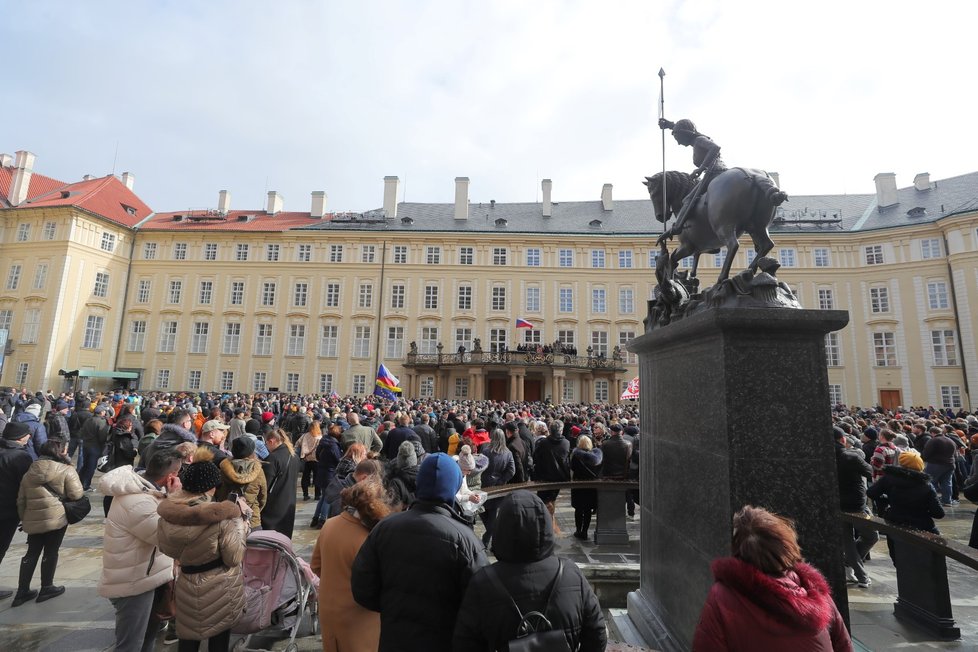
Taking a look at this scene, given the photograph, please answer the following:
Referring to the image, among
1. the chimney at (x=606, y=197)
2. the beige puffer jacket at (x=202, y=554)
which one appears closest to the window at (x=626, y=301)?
the chimney at (x=606, y=197)

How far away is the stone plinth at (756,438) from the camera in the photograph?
3006 millimetres

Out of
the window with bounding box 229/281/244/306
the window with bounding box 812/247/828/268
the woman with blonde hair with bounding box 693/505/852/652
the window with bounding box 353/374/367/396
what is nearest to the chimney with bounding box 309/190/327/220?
the window with bounding box 229/281/244/306

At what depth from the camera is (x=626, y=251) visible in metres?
40.6

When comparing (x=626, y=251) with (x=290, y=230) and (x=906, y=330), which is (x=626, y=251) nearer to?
(x=906, y=330)

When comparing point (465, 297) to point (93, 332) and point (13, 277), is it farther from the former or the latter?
point (13, 277)

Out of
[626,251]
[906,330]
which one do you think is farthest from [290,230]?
[906,330]

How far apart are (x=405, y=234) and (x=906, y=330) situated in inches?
1490

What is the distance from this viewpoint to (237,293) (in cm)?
4159

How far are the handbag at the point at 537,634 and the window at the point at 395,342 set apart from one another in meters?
38.4

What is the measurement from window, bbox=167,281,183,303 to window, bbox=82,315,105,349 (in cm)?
511

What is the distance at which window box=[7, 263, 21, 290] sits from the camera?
39125mm

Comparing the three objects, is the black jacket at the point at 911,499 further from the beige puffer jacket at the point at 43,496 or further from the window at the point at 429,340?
the window at the point at 429,340

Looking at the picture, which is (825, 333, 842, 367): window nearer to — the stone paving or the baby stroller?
the stone paving

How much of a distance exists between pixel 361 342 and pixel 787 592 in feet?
131
